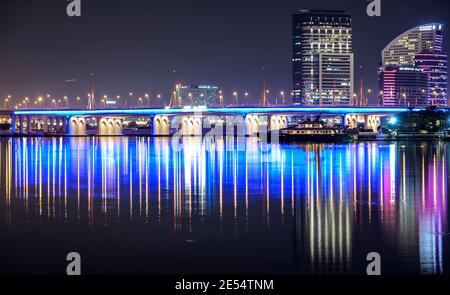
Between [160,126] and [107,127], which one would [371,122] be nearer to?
[160,126]

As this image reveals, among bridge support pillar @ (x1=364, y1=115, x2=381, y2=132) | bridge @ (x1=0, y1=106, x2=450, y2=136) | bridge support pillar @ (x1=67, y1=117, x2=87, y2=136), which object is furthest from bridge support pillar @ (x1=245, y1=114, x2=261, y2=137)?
bridge support pillar @ (x1=67, y1=117, x2=87, y2=136)

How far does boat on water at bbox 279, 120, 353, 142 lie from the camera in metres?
100

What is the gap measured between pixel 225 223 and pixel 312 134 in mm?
83191

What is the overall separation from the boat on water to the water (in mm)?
64202

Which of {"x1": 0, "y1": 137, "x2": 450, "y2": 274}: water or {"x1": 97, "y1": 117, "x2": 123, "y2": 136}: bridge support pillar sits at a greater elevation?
{"x1": 97, "y1": 117, "x2": 123, "y2": 136}: bridge support pillar

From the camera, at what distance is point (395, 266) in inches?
582

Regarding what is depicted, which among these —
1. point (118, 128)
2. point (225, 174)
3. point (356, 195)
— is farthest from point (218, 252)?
point (118, 128)

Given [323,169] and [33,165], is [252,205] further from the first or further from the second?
[33,165]

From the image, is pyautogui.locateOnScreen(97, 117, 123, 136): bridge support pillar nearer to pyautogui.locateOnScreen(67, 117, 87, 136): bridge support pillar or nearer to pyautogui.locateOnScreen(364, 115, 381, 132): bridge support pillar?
pyautogui.locateOnScreen(67, 117, 87, 136): bridge support pillar

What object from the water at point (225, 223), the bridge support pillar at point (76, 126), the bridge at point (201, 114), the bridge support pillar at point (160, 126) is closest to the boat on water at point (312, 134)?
the bridge at point (201, 114)

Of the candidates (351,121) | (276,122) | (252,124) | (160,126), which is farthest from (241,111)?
(351,121)

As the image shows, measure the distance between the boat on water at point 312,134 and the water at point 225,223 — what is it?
64202mm

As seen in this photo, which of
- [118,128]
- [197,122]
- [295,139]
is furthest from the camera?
[118,128]

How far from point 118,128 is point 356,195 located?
417ft
